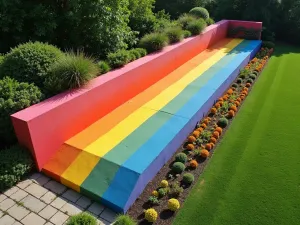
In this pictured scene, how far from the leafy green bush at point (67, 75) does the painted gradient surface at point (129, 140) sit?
1.20m

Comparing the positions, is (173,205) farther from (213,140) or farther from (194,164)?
(213,140)

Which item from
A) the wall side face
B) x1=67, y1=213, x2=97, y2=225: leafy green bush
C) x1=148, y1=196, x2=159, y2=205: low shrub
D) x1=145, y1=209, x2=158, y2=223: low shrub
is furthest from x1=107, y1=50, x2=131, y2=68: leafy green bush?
x1=67, y1=213, x2=97, y2=225: leafy green bush

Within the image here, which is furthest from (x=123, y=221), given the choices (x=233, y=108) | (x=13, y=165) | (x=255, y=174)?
(x=233, y=108)

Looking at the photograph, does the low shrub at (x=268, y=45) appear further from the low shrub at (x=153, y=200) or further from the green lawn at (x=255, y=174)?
the low shrub at (x=153, y=200)

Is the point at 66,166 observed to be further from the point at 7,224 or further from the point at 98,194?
the point at 7,224

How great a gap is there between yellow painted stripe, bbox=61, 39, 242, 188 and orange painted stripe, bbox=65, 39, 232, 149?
160 millimetres

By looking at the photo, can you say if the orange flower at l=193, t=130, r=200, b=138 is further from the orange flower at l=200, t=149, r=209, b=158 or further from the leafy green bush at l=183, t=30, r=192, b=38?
the leafy green bush at l=183, t=30, r=192, b=38

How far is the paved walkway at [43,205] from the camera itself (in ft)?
16.8

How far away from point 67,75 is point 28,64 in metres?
0.96

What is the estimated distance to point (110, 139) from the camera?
22.1 ft

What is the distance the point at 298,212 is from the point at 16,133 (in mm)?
6009

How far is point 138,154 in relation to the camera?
20.3 feet

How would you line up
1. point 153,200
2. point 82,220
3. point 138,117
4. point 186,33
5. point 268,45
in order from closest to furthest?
point 82,220, point 153,200, point 138,117, point 186,33, point 268,45

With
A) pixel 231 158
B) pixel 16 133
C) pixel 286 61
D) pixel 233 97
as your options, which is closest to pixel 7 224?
pixel 16 133
